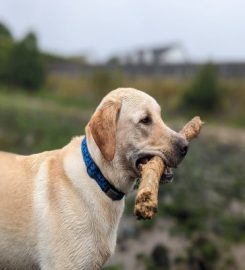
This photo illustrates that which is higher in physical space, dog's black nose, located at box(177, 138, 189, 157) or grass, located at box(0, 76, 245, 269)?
dog's black nose, located at box(177, 138, 189, 157)

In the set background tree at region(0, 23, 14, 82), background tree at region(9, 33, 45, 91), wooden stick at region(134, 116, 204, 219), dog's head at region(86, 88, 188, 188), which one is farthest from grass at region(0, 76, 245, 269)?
wooden stick at region(134, 116, 204, 219)

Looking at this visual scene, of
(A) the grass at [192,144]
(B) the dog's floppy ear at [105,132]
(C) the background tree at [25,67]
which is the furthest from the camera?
(C) the background tree at [25,67]

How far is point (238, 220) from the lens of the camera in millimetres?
20203

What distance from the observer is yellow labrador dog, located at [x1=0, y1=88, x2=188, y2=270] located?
277 inches

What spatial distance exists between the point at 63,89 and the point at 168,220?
3679cm

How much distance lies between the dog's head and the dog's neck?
0.8 inches

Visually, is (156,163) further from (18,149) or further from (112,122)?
(18,149)

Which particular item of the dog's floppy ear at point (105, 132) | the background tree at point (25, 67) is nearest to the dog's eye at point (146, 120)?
the dog's floppy ear at point (105, 132)

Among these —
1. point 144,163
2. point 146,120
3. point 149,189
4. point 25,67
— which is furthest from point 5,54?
point 149,189

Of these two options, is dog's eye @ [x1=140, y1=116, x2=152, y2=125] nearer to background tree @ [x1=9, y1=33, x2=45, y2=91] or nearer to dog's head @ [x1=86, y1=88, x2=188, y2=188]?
dog's head @ [x1=86, y1=88, x2=188, y2=188]

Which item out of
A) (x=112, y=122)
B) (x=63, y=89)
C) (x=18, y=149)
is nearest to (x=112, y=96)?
(x=112, y=122)

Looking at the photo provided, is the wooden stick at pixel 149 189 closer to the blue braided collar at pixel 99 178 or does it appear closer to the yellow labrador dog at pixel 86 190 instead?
the yellow labrador dog at pixel 86 190

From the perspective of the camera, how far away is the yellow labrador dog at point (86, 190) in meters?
7.04

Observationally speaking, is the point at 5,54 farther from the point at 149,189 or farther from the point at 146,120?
the point at 149,189
